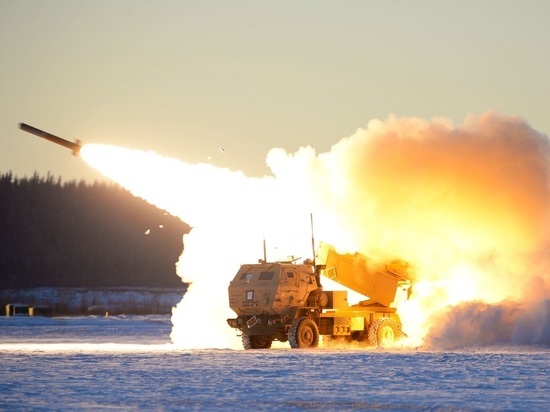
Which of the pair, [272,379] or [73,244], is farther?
[73,244]

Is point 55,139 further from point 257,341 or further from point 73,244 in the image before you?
point 73,244

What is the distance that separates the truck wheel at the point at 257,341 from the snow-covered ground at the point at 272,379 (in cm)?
136

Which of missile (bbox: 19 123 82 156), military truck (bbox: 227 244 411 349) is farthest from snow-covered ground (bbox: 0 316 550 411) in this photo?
missile (bbox: 19 123 82 156)

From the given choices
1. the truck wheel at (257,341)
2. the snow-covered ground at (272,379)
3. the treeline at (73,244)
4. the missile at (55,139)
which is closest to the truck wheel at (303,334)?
the snow-covered ground at (272,379)

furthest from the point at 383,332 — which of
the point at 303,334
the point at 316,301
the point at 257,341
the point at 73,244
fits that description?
the point at 73,244

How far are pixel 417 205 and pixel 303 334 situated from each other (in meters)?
6.40

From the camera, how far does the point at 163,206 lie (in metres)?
41.5

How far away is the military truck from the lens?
37750 millimetres

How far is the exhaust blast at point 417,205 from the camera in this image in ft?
130

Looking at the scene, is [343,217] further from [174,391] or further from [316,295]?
[174,391]

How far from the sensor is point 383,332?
39.0 m

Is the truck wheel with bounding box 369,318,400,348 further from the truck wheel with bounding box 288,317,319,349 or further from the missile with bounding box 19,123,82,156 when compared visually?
the missile with bounding box 19,123,82,156

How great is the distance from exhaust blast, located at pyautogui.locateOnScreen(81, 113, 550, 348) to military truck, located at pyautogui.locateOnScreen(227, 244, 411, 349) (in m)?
0.54

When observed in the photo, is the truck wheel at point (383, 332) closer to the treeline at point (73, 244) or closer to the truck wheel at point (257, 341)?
the truck wheel at point (257, 341)
